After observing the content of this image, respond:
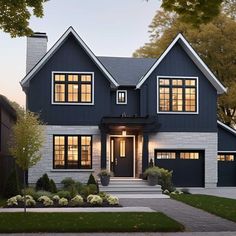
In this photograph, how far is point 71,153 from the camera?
27.9 meters

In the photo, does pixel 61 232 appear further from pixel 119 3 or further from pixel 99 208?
pixel 119 3

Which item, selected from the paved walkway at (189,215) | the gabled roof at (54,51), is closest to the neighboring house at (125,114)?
the gabled roof at (54,51)

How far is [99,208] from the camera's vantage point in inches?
711

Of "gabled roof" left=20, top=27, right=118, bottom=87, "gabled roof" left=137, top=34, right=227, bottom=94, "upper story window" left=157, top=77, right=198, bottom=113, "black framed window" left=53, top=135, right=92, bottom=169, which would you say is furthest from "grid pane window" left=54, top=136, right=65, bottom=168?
"upper story window" left=157, top=77, right=198, bottom=113

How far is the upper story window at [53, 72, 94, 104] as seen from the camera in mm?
28062

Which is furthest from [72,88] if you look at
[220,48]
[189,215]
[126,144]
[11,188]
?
[220,48]

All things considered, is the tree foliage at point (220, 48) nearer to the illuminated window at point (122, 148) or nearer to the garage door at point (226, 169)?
the garage door at point (226, 169)

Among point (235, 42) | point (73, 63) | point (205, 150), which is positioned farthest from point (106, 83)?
point (235, 42)

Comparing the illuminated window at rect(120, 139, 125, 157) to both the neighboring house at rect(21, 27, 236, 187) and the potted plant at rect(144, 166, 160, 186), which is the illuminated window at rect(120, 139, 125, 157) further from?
the potted plant at rect(144, 166, 160, 186)

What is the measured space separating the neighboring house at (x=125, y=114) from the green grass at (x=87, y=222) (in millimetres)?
11940

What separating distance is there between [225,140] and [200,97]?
365 cm

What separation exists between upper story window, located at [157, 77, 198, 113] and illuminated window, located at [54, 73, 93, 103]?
4.10 meters

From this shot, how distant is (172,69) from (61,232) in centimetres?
1800

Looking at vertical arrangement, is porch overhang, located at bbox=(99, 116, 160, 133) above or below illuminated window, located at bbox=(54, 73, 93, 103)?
below
